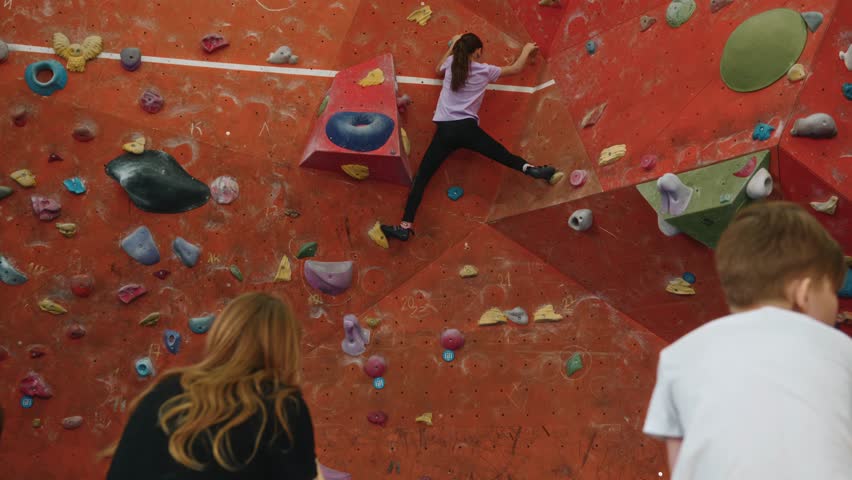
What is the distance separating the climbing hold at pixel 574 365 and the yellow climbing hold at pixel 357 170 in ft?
4.97

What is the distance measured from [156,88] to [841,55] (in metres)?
3.49

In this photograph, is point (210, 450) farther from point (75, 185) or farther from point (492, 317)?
point (75, 185)

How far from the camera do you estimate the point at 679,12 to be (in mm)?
4410

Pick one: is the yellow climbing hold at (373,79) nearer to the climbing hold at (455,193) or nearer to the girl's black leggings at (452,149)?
the girl's black leggings at (452,149)

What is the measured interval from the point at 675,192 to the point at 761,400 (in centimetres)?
274

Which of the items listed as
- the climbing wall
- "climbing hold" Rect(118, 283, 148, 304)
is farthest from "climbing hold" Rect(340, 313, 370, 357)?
"climbing hold" Rect(118, 283, 148, 304)

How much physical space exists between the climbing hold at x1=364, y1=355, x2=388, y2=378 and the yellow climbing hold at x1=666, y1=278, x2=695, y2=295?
156 cm

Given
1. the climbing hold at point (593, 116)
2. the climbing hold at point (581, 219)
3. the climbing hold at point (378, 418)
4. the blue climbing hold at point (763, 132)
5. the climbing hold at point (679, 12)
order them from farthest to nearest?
the climbing hold at point (378, 418) < the climbing hold at point (593, 116) < the climbing hold at point (581, 219) < the climbing hold at point (679, 12) < the blue climbing hold at point (763, 132)

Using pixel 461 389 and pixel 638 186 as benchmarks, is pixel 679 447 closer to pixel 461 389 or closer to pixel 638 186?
pixel 638 186

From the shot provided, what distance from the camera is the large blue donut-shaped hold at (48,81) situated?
4867 millimetres

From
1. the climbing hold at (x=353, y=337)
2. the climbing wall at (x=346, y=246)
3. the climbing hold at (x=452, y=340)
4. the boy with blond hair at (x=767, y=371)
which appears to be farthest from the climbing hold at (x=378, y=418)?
the boy with blond hair at (x=767, y=371)

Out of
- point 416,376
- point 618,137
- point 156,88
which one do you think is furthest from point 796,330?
point 156,88

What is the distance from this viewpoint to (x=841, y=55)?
3.83 metres

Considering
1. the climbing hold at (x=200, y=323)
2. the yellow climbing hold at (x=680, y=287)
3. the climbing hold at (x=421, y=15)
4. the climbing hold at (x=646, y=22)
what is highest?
the climbing hold at (x=646, y=22)
